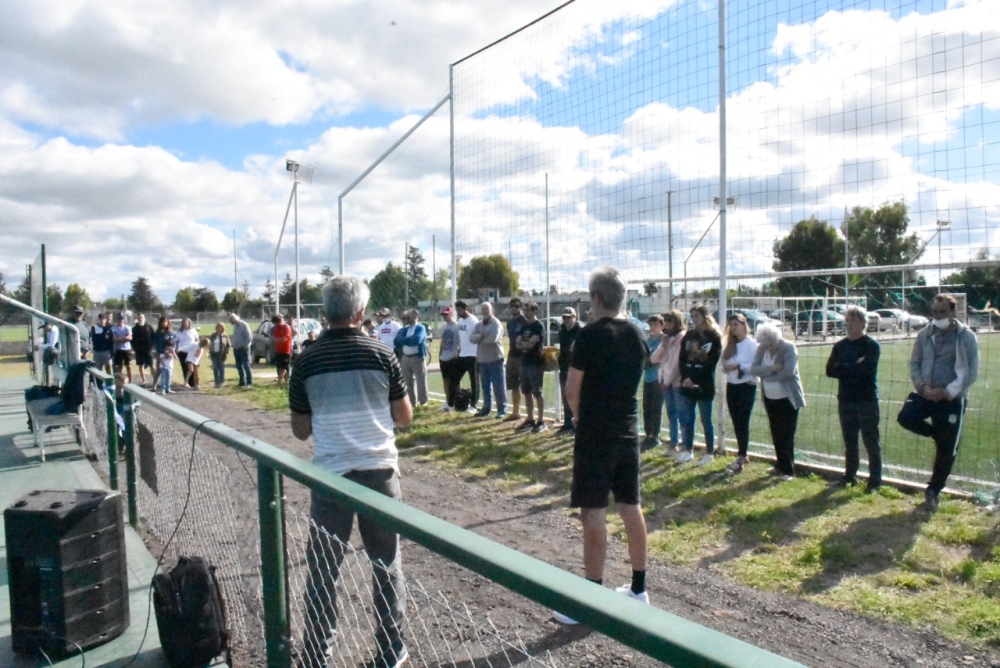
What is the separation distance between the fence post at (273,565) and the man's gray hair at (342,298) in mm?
933

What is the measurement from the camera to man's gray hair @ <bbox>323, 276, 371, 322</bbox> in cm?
341

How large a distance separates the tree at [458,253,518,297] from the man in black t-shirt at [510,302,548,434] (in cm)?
82

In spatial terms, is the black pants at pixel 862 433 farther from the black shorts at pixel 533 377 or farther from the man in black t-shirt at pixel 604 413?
the black shorts at pixel 533 377

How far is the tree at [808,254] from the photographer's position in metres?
7.37

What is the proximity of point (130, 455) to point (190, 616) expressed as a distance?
2580mm

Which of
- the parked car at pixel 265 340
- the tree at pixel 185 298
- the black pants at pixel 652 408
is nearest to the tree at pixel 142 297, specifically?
the tree at pixel 185 298

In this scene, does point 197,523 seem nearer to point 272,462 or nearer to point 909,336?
point 272,462

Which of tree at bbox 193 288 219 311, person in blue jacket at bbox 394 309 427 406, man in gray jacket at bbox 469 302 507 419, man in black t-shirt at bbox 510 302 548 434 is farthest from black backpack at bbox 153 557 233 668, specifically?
tree at bbox 193 288 219 311

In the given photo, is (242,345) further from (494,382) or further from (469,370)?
(494,382)

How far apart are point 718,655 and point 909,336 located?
23.1 feet

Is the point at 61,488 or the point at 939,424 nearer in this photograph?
the point at 939,424

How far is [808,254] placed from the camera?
307 inches

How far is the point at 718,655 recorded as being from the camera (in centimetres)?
110

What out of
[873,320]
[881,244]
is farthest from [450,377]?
[881,244]
